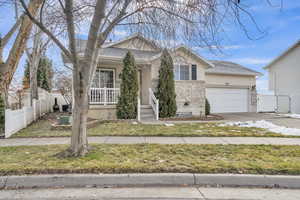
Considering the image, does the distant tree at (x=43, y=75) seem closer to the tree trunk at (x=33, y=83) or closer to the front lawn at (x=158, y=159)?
the tree trunk at (x=33, y=83)

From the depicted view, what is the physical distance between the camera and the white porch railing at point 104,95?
1212 centimetres

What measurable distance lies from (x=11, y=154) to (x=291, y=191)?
6.16 meters

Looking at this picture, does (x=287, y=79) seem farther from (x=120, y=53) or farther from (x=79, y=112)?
(x=79, y=112)

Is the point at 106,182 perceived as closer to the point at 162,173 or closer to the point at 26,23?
the point at 162,173

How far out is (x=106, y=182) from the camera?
354 cm

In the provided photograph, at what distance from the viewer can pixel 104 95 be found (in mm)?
12133

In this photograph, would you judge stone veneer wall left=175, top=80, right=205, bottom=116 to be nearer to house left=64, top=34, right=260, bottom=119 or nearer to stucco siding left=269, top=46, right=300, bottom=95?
house left=64, top=34, right=260, bottom=119

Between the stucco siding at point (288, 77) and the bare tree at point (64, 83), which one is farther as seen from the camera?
the bare tree at point (64, 83)

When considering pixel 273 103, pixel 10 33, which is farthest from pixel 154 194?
pixel 273 103

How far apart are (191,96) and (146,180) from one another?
35.8 feet

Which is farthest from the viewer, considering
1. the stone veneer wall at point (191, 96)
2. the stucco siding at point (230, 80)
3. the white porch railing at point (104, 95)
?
the stucco siding at point (230, 80)

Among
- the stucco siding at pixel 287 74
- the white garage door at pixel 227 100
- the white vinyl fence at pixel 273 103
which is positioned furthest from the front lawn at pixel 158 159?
the stucco siding at pixel 287 74

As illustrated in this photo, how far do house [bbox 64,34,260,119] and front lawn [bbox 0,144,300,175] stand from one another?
21.5 ft

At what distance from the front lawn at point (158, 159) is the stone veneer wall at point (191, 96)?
8.04m
